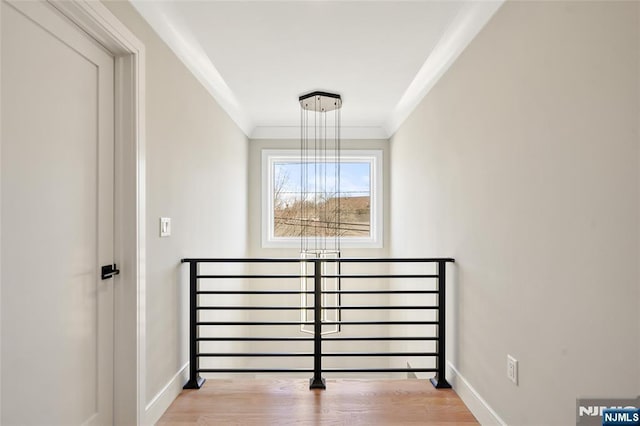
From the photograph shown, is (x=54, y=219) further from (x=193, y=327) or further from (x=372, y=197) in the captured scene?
(x=372, y=197)

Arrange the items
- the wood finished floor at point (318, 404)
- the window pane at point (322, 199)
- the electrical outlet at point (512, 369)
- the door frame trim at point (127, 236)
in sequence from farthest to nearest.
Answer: the window pane at point (322, 199)
the wood finished floor at point (318, 404)
the door frame trim at point (127, 236)
the electrical outlet at point (512, 369)

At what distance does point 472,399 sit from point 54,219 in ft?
7.42

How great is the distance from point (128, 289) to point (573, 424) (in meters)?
1.95

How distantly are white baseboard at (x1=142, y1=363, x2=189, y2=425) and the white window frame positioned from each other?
2517 millimetres

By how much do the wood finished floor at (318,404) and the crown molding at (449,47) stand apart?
2.14m

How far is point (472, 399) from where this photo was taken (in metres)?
2.20

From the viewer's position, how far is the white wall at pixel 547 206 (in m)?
1.16

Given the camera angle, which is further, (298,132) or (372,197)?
(372,197)

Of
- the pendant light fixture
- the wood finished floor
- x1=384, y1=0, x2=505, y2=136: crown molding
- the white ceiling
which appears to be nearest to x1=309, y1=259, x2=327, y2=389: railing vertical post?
the wood finished floor

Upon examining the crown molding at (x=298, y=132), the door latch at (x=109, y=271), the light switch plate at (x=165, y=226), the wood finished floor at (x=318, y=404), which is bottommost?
the wood finished floor at (x=318, y=404)

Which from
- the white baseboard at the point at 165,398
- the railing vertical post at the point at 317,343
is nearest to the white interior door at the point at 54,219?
the white baseboard at the point at 165,398
